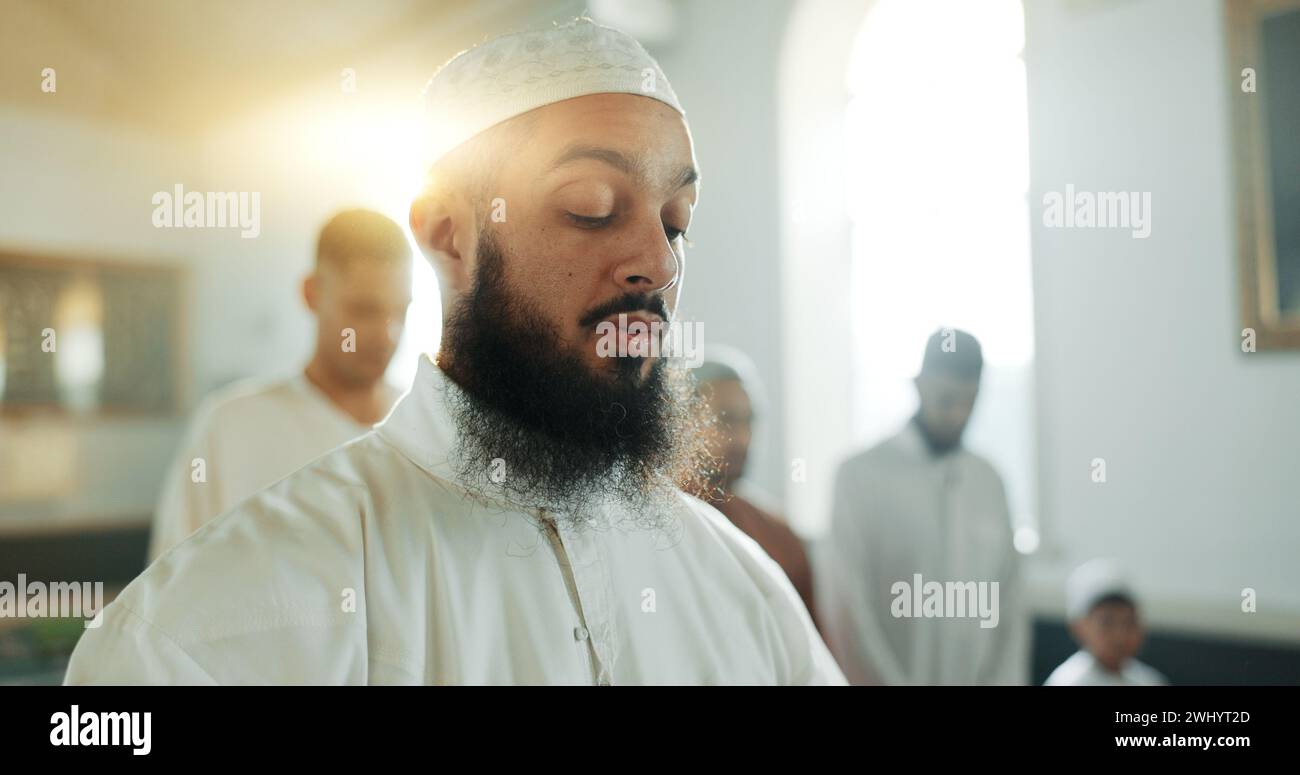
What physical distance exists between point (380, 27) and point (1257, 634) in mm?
2960

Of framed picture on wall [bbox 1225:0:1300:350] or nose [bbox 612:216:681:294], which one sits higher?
framed picture on wall [bbox 1225:0:1300:350]

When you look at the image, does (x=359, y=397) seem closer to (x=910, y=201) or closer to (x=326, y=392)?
(x=326, y=392)

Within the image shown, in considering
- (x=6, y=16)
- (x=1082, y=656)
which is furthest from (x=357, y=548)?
(x=1082, y=656)

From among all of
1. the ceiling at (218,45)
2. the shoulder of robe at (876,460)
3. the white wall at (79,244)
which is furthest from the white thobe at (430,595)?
the white wall at (79,244)

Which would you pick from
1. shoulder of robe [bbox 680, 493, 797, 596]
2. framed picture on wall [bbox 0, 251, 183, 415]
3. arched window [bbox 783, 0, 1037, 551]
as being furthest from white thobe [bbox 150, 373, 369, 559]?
framed picture on wall [bbox 0, 251, 183, 415]

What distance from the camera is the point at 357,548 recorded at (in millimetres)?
987

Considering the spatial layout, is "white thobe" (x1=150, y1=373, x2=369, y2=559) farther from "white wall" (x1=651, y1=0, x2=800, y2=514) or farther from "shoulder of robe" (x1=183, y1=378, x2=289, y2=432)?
"white wall" (x1=651, y1=0, x2=800, y2=514)

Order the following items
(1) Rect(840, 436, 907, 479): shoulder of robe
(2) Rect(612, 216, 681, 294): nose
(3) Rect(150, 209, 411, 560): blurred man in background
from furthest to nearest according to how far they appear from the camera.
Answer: (1) Rect(840, 436, 907, 479): shoulder of robe
(3) Rect(150, 209, 411, 560): blurred man in background
(2) Rect(612, 216, 681, 294): nose

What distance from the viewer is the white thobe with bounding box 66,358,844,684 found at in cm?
89

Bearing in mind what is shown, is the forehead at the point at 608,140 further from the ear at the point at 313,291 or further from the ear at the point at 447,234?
the ear at the point at 313,291

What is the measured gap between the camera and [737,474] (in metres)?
2.05

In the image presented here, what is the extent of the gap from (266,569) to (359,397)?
61 cm

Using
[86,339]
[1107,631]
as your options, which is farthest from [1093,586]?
[86,339]

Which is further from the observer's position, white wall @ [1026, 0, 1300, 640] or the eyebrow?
white wall @ [1026, 0, 1300, 640]
